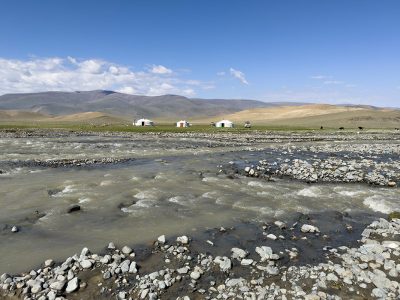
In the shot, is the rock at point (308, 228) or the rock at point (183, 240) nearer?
the rock at point (183, 240)

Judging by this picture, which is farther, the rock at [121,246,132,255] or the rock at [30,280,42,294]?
the rock at [121,246,132,255]

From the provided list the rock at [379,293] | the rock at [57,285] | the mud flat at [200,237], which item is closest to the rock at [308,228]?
the mud flat at [200,237]

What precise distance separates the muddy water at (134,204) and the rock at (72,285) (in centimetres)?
172

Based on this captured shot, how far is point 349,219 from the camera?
13.9m

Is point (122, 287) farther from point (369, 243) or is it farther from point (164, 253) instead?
point (369, 243)

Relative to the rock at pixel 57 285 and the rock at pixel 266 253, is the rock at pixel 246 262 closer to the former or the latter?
the rock at pixel 266 253

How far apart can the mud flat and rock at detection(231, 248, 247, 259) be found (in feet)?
0.11

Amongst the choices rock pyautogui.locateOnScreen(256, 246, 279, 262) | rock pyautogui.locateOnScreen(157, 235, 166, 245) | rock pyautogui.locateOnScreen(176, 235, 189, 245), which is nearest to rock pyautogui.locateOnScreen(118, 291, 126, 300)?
rock pyautogui.locateOnScreen(157, 235, 166, 245)

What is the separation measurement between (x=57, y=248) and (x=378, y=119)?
174180mm

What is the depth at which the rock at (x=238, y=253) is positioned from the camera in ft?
33.6

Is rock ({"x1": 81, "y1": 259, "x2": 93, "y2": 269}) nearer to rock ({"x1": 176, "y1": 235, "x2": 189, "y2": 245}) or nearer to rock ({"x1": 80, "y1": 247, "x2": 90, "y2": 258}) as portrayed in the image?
rock ({"x1": 80, "y1": 247, "x2": 90, "y2": 258})

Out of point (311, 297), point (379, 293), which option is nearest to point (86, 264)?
point (311, 297)

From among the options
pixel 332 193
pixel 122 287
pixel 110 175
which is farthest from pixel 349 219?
pixel 110 175

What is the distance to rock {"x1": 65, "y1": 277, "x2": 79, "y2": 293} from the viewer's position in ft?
27.3
